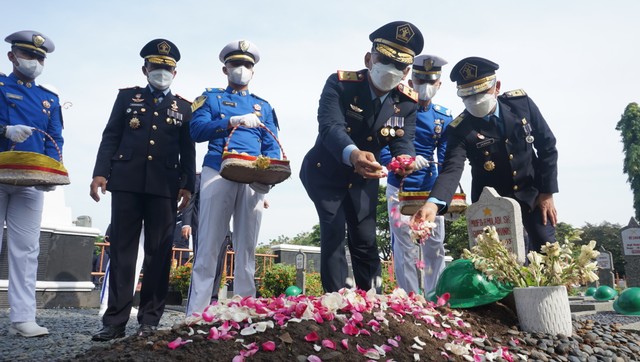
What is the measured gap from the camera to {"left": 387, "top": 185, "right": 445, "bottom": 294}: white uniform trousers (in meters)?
5.85

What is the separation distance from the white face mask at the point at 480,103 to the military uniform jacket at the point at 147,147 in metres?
2.66

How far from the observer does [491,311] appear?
3.90 metres

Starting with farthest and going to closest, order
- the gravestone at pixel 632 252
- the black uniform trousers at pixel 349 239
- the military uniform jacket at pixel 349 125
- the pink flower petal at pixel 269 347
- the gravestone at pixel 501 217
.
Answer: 1. the gravestone at pixel 632 252
2. the gravestone at pixel 501 217
3. the military uniform jacket at pixel 349 125
4. the black uniform trousers at pixel 349 239
5. the pink flower petal at pixel 269 347

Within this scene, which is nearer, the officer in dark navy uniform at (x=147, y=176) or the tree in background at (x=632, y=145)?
the officer in dark navy uniform at (x=147, y=176)

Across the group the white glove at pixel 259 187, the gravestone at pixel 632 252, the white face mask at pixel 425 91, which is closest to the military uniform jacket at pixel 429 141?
the white face mask at pixel 425 91

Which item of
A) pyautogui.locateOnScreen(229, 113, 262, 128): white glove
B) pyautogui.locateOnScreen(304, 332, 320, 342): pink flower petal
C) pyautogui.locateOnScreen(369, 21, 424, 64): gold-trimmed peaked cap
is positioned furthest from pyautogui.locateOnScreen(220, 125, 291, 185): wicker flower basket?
pyautogui.locateOnScreen(304, 332, 320, 342): pink flower petal

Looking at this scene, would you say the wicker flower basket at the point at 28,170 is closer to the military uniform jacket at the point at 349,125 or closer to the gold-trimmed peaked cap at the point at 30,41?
the gold-trimmed peaked cap at the point at 30,41

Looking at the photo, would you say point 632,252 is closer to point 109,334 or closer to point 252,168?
point 252,168

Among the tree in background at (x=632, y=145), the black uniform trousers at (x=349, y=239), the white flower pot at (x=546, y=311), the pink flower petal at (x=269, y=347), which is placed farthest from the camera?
the tree in background at (x=632, y=145)

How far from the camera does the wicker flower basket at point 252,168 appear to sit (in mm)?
4086

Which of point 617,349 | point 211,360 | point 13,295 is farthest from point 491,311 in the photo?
point 13,295

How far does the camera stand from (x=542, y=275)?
375 centimetres

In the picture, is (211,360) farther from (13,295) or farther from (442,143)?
(442,143)

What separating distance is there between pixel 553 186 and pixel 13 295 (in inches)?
191
